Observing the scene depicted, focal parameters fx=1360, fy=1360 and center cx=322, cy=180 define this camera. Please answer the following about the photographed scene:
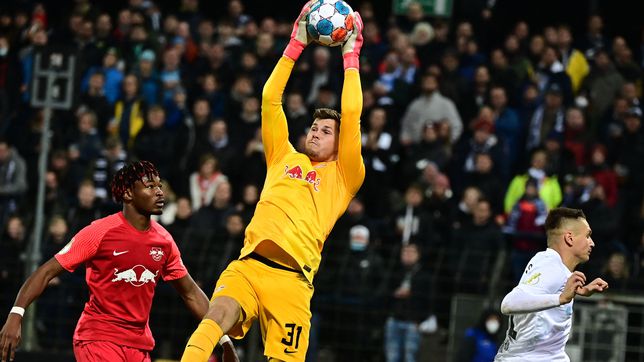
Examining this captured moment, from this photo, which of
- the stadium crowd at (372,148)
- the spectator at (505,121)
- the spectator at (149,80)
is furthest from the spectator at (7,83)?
the spectator at (505,121)

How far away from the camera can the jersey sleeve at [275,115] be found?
29.0ft

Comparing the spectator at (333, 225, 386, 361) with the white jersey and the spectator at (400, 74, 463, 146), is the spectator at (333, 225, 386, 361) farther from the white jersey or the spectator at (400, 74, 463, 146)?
the white jersey

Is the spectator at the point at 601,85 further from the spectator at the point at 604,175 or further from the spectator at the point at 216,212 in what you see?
the spectator at the point at 216,212

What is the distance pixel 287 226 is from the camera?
8500 mm

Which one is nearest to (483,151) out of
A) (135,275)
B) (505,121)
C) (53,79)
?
(505,121)

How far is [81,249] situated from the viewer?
26.9 ft

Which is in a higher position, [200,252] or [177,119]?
[177,119]

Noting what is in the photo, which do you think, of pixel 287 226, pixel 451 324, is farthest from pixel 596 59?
pixel 287 226

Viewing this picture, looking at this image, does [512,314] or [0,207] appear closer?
[512,314]

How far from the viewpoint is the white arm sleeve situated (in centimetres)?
784

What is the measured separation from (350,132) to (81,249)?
187 cm

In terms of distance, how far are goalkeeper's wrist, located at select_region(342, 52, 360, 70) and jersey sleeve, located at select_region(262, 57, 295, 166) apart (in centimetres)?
37

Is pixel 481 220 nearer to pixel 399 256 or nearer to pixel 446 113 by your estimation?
pixel 399 256

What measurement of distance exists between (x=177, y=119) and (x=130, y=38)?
2.29 m
